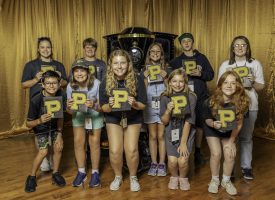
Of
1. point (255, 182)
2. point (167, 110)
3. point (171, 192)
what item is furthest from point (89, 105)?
point (255, 182)

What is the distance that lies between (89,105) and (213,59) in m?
3.58

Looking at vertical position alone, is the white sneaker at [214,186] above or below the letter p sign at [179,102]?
below

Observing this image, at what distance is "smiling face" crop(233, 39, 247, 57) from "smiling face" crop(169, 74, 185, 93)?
659mm

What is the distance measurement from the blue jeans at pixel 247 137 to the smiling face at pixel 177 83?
0.76 metres

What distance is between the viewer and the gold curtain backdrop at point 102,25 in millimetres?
5363

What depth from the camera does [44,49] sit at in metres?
3.50

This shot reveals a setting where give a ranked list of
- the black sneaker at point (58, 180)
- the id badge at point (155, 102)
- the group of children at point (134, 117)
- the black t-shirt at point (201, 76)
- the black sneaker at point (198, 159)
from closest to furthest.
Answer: the group of children at point (134, 117)
the black sneaker at point (58, 180)
the id badge at point (155, 102)
the black t-shirt at point (201, 76)
the black sneaker at point (198, 159)

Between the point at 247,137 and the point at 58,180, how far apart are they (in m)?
1.88

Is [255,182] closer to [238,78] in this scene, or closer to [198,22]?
[238,78]

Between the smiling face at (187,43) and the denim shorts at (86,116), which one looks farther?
the smiling face at (187,43)

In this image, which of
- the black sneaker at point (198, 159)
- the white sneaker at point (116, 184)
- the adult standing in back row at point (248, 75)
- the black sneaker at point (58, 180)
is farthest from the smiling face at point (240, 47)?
the black sneaker at point (58, 180)

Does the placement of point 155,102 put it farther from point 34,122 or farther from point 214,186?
point 34,122

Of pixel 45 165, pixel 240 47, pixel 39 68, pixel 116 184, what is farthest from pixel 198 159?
pixel 39 68

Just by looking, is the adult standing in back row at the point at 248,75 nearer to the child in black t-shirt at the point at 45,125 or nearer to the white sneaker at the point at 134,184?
the white sneaker at the point at 134,184
